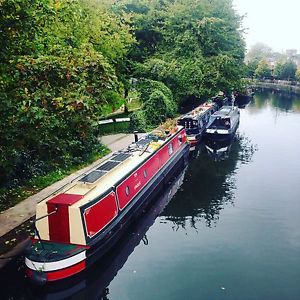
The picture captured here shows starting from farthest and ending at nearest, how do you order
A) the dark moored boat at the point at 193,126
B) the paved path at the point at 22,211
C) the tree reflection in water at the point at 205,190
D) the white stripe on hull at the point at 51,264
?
the dark moored boat at the point at 193,126
the tree reflection in water at the point at 205,190
the paved path at the point at 22,211
the white stripe on hull at the point at 51,264

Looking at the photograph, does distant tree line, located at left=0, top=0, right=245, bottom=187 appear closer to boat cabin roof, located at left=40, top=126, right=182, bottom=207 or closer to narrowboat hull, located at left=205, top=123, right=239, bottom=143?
boat cabin roof, located at left=40, top=126, right=182, bottom=207

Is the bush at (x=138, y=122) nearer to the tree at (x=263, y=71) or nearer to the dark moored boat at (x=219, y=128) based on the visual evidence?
the dark moored boat at (x=219, y=128)

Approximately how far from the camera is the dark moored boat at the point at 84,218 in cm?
1014

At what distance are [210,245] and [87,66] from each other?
7333 millimetres

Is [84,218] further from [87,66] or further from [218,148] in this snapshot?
[218,148]

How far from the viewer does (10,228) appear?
41.3 feet

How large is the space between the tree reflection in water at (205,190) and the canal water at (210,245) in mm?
44

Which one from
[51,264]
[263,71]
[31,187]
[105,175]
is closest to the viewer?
[51,264]

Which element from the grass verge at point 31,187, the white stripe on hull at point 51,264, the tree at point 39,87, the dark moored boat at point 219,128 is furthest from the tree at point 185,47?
the white stripe on hull at point 51,264

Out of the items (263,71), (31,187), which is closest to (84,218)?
(31,187)

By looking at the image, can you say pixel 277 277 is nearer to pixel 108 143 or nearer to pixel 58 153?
pixel 58 153

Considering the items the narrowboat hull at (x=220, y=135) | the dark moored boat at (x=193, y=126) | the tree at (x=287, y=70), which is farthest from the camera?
the tree at (x=287, y=70)

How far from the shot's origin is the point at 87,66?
1098 centimetres

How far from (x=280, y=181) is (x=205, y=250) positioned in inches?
352
